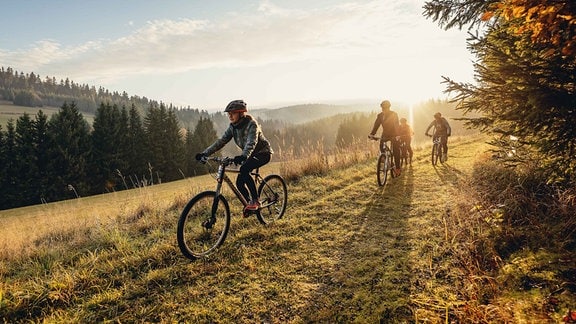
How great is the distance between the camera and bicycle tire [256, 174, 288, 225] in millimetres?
6832

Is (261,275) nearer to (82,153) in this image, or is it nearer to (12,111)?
(82,153)

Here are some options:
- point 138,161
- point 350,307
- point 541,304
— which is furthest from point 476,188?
point 138,161

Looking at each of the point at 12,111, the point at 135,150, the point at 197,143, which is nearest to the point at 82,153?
the point at 135,150

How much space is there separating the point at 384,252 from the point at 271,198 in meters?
2.74

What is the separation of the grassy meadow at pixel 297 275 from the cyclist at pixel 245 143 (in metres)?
0.79

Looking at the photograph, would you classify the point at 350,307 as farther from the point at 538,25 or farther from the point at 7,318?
the point at 7,318

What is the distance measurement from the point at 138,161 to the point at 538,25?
55.0m

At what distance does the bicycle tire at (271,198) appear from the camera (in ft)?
22.4

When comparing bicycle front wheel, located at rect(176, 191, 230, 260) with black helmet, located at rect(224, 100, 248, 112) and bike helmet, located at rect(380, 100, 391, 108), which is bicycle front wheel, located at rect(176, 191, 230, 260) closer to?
black helmet, located at rect(224, 100, 248, 112)

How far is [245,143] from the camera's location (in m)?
6.04

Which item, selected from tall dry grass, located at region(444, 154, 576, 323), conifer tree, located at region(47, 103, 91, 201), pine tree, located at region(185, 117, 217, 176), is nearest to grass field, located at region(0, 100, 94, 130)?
pine tree, located at region(185, 117, 217, 176)

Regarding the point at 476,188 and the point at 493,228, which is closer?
the point at 493,228

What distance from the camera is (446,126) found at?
13.3 metres

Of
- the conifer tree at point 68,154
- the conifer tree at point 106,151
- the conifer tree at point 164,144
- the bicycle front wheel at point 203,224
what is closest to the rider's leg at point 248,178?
the bicycle front wheel at point 203,224
